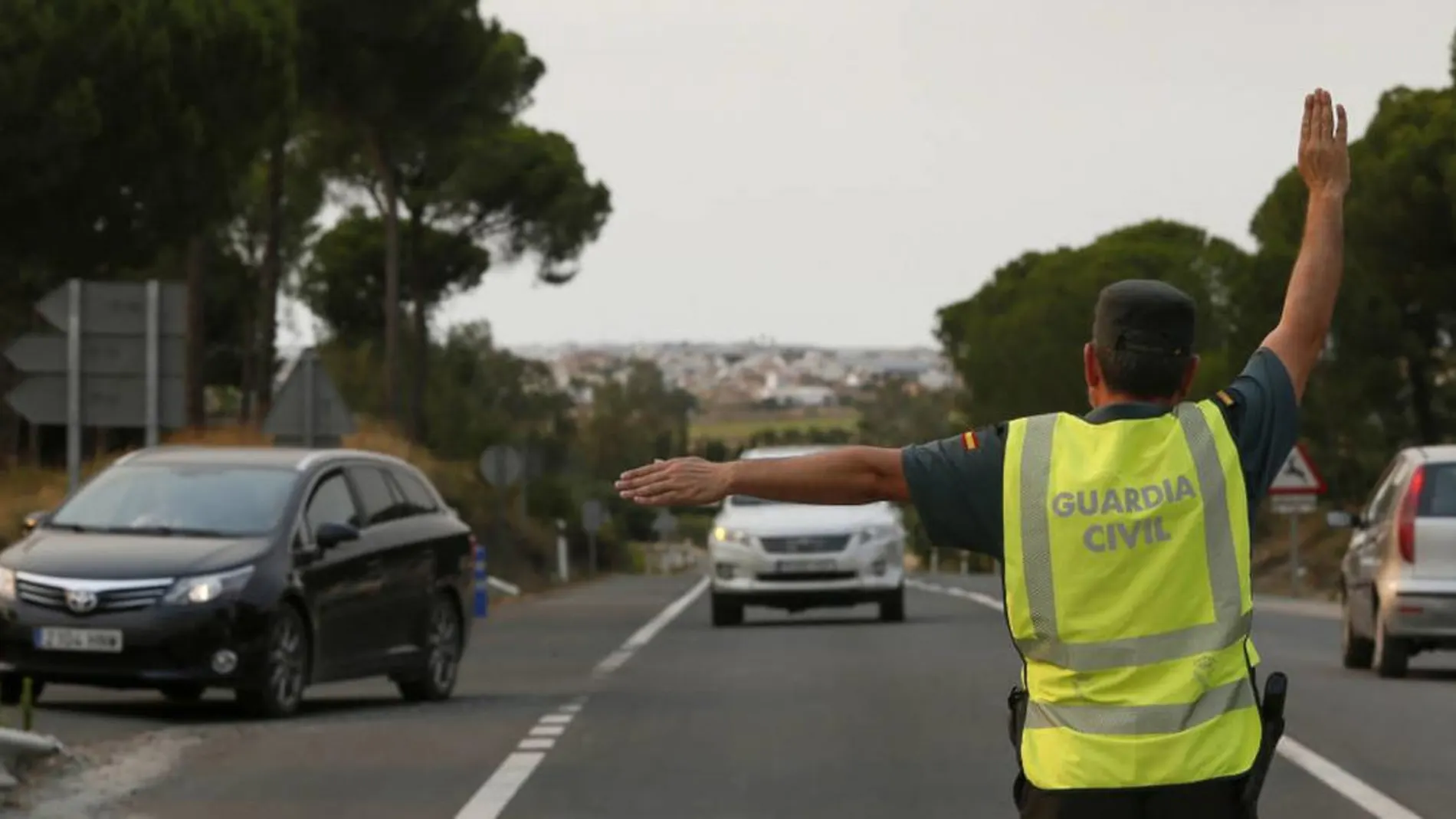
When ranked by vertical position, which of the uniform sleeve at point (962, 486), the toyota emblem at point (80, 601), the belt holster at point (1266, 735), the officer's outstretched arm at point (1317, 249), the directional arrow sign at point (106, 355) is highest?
the directional arrow sign at point (106, 355)

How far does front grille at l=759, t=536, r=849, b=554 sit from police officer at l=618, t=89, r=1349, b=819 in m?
26.4

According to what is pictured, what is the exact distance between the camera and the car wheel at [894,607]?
33.0 m

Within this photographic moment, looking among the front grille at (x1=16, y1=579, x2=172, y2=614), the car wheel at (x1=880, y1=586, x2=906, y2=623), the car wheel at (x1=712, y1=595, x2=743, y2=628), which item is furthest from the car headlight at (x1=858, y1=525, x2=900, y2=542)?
the front grille at (x1=16, y1=579, x2=172, y2=614)

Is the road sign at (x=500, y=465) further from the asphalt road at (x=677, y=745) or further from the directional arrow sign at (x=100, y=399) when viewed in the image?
the directional arrow sign at (x=100, y=399)

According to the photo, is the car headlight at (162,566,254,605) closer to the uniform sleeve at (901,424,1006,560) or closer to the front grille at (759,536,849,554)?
the uniform sleeve at (901,424,1006,560)

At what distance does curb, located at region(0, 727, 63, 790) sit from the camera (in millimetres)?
14242

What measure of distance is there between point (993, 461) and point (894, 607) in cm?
2739

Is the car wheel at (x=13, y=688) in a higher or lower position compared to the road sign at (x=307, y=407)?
lower

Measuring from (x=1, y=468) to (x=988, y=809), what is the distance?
115ft

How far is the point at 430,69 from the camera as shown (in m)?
57.7

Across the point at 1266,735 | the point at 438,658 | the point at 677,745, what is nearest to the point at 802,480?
the point at 1266,735

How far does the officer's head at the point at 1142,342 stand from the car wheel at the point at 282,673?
12.7 metres

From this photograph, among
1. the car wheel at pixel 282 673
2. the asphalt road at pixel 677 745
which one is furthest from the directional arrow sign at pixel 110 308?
the car wheel at pixel 282 673

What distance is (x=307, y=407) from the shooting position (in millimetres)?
31234
